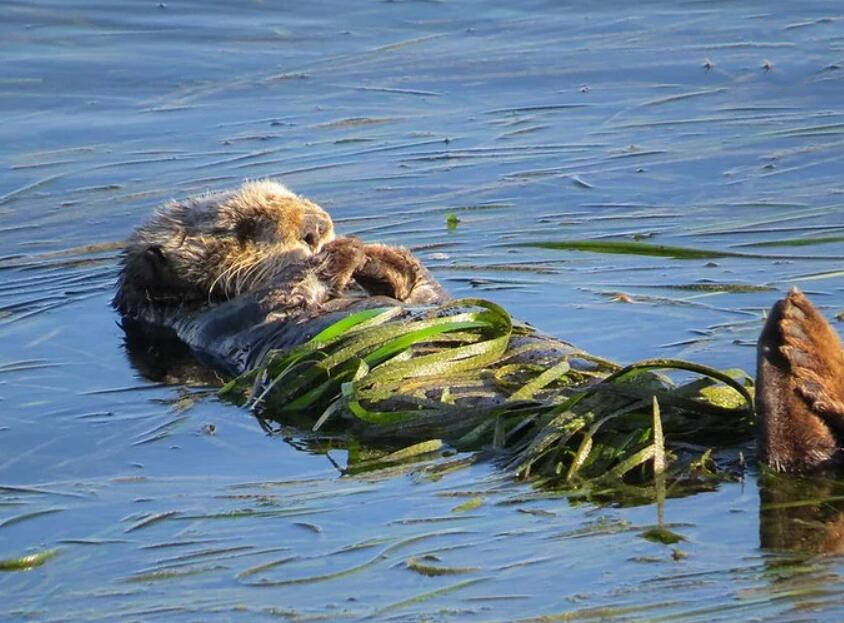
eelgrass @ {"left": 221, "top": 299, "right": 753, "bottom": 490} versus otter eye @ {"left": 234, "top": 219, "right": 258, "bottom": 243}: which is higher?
otter eye @ {"left": 234, "top": 219, "right": 258, "bottom": 243}

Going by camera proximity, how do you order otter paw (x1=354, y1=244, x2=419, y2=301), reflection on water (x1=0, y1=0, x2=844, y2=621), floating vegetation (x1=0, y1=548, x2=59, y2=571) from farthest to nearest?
otter paw (x1=354, y1=244, x2=419, y2=301) < floating vegetation (x1=0, y1=548, x2=59, y2=571) < reflection on water (x1=0, y1=0, x2=844, y2=621)

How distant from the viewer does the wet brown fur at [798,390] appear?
4.40 meters

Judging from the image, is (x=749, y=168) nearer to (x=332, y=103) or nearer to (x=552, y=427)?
Answer: (x=332, y=103)

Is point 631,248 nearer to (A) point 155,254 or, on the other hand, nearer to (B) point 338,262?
(B) point 338,262

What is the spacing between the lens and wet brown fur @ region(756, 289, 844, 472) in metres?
4.40

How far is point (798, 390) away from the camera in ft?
14.4

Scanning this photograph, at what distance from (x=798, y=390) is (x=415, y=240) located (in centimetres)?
460

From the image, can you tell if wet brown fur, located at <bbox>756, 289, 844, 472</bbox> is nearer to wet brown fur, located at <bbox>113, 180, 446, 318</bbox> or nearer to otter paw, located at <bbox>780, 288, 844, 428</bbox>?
otter paw, located at <bbox>780, 288, 844, 428</bbox>

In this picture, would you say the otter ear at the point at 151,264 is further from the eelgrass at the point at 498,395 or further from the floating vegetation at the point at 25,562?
the floating vegetation at the point at 25,562

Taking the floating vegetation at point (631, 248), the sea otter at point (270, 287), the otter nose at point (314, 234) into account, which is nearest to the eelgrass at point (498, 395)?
the sea otter at point (270, 287)

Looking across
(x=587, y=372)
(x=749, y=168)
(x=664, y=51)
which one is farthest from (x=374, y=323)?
(x=664, y=51)

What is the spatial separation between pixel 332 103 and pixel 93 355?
4.82 meters

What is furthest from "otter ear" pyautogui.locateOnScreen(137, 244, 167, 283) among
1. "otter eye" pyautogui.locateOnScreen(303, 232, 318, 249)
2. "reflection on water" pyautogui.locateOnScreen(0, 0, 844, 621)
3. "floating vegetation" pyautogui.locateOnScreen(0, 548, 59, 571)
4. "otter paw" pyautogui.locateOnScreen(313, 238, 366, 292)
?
"floating vegetation" pyautogui.locateOnScreen(0, 548, 59, 571)

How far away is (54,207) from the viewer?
998cm
